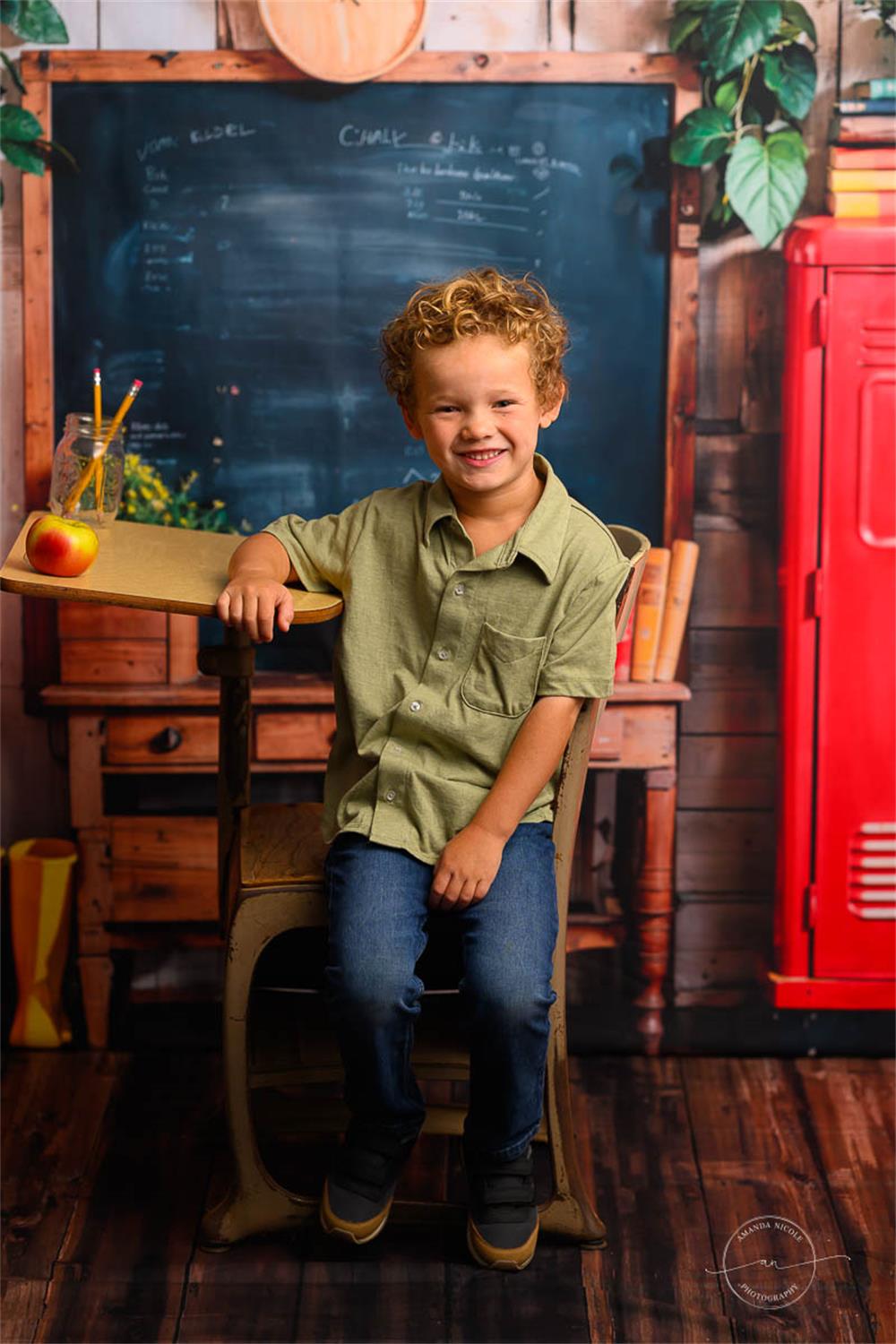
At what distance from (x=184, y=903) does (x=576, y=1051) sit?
747 mm

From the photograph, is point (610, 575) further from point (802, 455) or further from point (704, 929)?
point (704, 929)

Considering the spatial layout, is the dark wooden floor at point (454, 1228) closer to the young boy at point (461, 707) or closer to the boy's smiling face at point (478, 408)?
the young boy at point (461, 707)

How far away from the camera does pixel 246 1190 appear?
6.10ft

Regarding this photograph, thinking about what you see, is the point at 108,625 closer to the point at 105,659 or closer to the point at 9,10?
the point at 105,659

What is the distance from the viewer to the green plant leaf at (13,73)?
7.45ft

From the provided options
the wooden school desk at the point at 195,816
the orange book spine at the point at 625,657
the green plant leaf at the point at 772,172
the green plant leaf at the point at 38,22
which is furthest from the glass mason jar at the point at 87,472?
the green plant leaf at the point at 772,172

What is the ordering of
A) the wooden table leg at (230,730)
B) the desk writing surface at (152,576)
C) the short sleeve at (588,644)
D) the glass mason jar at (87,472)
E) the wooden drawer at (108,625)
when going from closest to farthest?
1. the desk writing surface at (152,576)
2. the short sleeve at (588,644)
3. the wooden table leg at (230,730)
4. the glass mason jar at (87,472)
5. the wooden drawer at (108,625)

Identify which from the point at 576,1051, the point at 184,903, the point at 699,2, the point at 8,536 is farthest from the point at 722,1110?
the point at 699,2

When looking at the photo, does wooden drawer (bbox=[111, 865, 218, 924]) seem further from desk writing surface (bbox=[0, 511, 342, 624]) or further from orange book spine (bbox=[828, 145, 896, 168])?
orange book spine (bbox=[828, 145, 896, 168])

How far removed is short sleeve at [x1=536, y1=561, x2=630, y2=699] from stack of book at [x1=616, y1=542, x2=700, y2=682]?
1.89 ft

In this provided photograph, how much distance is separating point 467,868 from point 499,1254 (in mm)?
520

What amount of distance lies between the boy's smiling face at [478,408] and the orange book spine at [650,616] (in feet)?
2.13

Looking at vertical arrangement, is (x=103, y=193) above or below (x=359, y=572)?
above

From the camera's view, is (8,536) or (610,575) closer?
(610,575)
